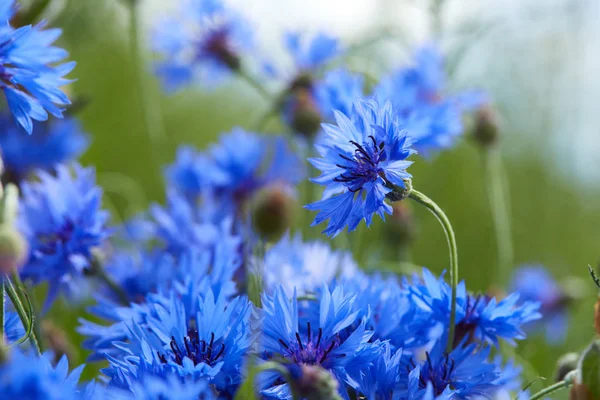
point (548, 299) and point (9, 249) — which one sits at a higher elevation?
point (548, 299)

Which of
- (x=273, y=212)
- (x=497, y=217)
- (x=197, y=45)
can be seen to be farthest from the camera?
(x=197, y=45)

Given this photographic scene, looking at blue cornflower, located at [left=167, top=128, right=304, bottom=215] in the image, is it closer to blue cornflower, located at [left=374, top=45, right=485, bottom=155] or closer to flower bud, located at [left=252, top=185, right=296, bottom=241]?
flower bud, located at [left=252, top=185, right=296, bottom=241]

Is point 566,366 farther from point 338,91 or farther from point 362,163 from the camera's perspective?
point 338,91

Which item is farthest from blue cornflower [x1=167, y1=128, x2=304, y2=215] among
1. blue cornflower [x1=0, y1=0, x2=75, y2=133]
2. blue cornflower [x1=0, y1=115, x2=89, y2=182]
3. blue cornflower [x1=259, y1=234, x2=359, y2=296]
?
blue cornflower [x1=0, y1=0, x2=75, y2=133]

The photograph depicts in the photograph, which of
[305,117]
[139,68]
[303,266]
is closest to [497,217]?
[305,117]

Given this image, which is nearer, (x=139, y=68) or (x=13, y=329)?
(x=13, y=329)

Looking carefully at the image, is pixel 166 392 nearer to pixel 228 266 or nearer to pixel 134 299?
pixel 228 266
